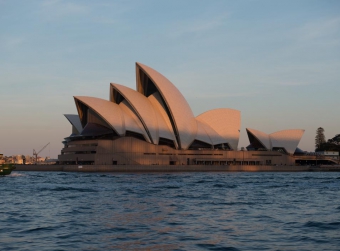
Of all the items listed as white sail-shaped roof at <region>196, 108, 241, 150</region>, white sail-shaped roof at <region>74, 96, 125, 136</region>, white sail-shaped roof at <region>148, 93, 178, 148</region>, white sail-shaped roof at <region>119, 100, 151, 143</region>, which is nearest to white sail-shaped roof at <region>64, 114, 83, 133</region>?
white sail-shaped roof at <region>74, 96, 125, 136</region>

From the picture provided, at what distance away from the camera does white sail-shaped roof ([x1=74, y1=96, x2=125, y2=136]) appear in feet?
277

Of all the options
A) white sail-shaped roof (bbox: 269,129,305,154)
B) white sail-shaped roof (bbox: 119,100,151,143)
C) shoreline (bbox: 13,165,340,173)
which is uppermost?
white sail-shaped roof (bbox: 119,100,151,143)

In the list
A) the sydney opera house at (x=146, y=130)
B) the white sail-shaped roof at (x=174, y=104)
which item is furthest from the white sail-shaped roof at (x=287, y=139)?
the white sail-shaped roof at (x=174, y=104)

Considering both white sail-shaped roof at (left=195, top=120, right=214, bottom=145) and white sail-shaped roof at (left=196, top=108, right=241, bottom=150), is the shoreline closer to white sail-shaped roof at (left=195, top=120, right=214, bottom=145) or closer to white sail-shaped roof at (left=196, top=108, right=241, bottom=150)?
white sail-shaped roof at (left=195, top=120, right=214, bottom=145)

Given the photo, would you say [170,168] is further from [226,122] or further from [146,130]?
[226,122]

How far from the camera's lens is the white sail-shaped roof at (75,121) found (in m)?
96.9

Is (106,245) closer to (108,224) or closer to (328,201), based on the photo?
(108,224)

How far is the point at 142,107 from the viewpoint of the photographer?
84812 mm

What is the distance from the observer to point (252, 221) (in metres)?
20.2

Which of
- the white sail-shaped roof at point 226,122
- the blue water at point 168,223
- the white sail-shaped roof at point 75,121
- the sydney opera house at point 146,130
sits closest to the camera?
the blue water at point 168,223

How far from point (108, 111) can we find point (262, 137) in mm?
35543

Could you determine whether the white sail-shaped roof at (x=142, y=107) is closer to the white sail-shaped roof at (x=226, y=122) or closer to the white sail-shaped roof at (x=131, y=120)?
the white sail-shaped roof at (x=131, y=120)

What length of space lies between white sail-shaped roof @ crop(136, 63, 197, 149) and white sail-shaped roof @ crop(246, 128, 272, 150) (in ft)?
53.7

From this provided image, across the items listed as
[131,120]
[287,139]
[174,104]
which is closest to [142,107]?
[131,120]
